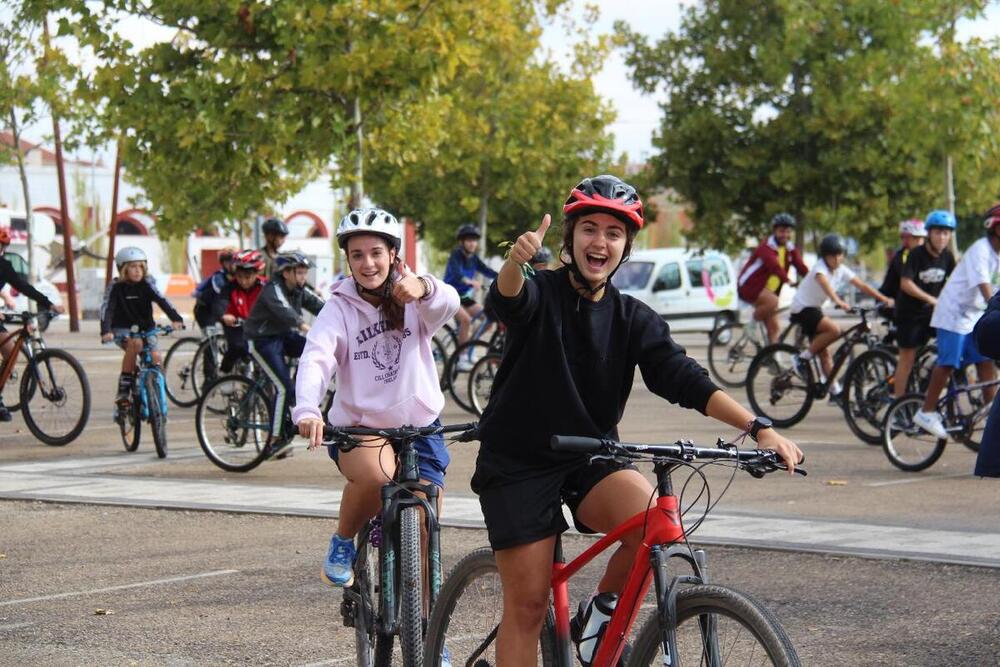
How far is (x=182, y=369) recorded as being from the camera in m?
17.7

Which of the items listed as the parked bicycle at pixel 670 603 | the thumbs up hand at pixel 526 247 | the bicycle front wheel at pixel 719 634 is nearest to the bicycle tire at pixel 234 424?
the parked bicycle at pixel 670 603

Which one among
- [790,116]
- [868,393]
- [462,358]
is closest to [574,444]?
[868,393]

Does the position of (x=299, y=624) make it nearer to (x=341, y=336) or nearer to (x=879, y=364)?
(x=341, y=336)

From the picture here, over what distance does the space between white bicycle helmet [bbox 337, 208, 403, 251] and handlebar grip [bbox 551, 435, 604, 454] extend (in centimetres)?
175

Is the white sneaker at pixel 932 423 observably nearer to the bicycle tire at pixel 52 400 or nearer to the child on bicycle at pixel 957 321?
the child on bicycle at pixel 957 321

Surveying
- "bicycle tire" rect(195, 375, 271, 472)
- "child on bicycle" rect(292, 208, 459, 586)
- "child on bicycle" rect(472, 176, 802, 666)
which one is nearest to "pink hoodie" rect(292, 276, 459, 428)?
"child on bicycle" rect(292, 208, 459, 586)

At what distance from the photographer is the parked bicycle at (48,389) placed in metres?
13.7

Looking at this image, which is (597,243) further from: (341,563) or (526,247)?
(341,563)

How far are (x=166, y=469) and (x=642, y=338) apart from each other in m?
8.40

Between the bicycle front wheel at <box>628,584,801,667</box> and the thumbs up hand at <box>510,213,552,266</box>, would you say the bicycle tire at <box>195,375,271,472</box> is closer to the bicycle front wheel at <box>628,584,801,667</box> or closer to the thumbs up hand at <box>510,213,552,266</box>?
the thumbs up hand at <box>510,213,552,266</box>

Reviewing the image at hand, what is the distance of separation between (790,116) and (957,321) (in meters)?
22.5

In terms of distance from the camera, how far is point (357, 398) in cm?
565

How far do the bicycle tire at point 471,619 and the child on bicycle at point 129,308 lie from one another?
8910 millimetres

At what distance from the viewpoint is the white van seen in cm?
3100
